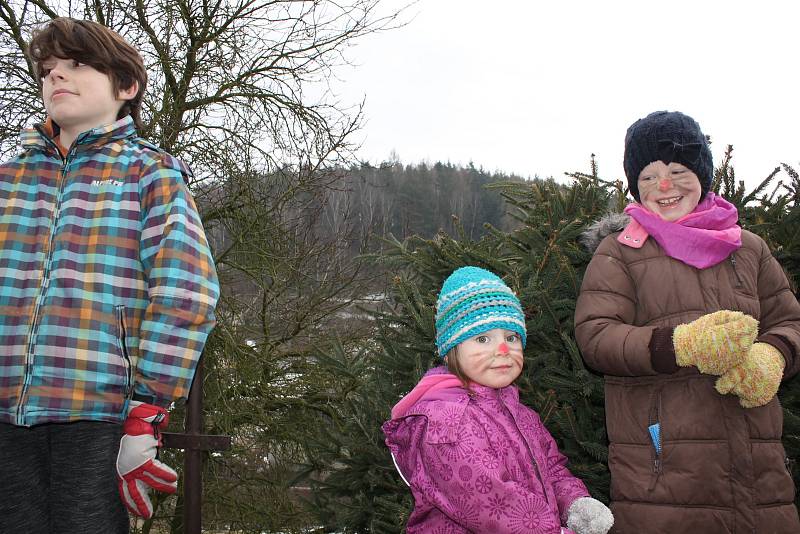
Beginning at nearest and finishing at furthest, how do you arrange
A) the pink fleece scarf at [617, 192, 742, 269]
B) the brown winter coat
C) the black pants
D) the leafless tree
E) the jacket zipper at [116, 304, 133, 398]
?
the black pants < the jacket zipper at [116, 304, 133, 398] < the brown winter coat < the pink fleece scarf at [617, 192, 742, 269] < the leafless tree

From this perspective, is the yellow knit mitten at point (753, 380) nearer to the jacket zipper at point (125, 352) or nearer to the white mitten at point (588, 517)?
the white mitten at point (588, 517)

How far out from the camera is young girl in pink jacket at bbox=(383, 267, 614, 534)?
6.89ft

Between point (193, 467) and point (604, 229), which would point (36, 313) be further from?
point (604, 229)

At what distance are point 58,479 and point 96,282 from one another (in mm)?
609

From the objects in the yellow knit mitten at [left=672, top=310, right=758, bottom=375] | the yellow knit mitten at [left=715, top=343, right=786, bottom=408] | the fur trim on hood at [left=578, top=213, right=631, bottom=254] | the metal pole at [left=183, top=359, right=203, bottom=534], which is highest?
the fur trim on hood at [left=578, top=213, right=631, bottom=254]

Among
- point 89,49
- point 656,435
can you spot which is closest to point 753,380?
point 656,435

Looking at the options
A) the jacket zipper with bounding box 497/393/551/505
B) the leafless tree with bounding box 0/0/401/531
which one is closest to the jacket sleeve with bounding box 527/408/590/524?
the jacket zipper with bounding box 497/393/551/505

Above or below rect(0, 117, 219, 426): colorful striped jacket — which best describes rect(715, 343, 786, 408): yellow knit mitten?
below

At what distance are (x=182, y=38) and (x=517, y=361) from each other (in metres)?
6.04

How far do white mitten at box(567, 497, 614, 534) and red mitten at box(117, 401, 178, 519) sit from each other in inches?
52.4

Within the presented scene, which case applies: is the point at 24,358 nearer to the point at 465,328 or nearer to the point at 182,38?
the point at 465,328

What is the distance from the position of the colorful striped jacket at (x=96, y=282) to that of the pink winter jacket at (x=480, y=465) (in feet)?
2.70

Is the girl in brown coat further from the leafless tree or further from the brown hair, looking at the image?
the leafless tree

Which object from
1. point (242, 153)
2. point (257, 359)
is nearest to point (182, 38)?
point (242, 153)
